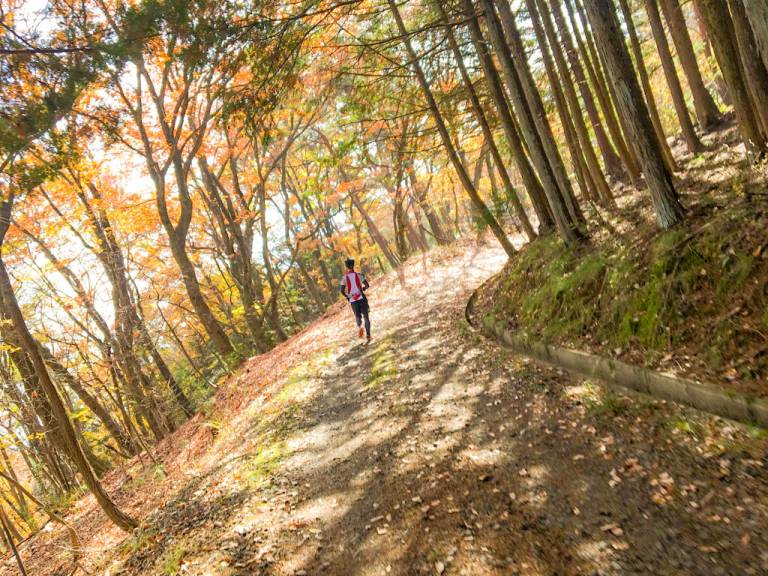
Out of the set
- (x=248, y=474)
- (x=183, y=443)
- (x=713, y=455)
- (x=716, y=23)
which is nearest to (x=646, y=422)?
(x=713, y=455)

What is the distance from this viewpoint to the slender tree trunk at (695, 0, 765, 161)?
5.95 m

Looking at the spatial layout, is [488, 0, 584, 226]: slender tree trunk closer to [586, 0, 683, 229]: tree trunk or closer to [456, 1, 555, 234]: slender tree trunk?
[456, 1, 555, 234]: slender tree trunk

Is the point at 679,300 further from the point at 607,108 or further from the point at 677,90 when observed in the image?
the point at 677,90

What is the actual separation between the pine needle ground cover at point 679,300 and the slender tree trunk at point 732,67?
68.0 inches

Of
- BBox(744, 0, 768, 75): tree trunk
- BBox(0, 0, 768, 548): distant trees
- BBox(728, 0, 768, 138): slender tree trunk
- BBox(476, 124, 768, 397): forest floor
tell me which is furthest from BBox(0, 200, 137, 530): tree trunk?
BBox(728, 0, 768, 138): slender tree trunk

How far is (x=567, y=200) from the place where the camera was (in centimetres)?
820

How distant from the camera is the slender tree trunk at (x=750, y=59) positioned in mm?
5336

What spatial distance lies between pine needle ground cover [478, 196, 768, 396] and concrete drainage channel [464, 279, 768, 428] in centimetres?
12

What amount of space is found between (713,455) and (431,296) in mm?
11207

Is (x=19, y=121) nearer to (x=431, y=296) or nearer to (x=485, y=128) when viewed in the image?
(x=485, y=128)

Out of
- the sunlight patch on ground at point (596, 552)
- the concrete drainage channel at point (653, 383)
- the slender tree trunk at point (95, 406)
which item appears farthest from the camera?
the slender tree trunk at point (95, 406)

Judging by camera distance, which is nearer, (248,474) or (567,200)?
(248,474)

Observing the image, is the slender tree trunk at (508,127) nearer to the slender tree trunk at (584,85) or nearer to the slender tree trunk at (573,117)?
the slender tree trunk at (573,117)

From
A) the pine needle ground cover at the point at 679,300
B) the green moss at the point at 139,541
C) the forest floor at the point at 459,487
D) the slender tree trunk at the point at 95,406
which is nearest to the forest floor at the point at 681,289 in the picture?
the pine needle ground cover at the point at 679,300
